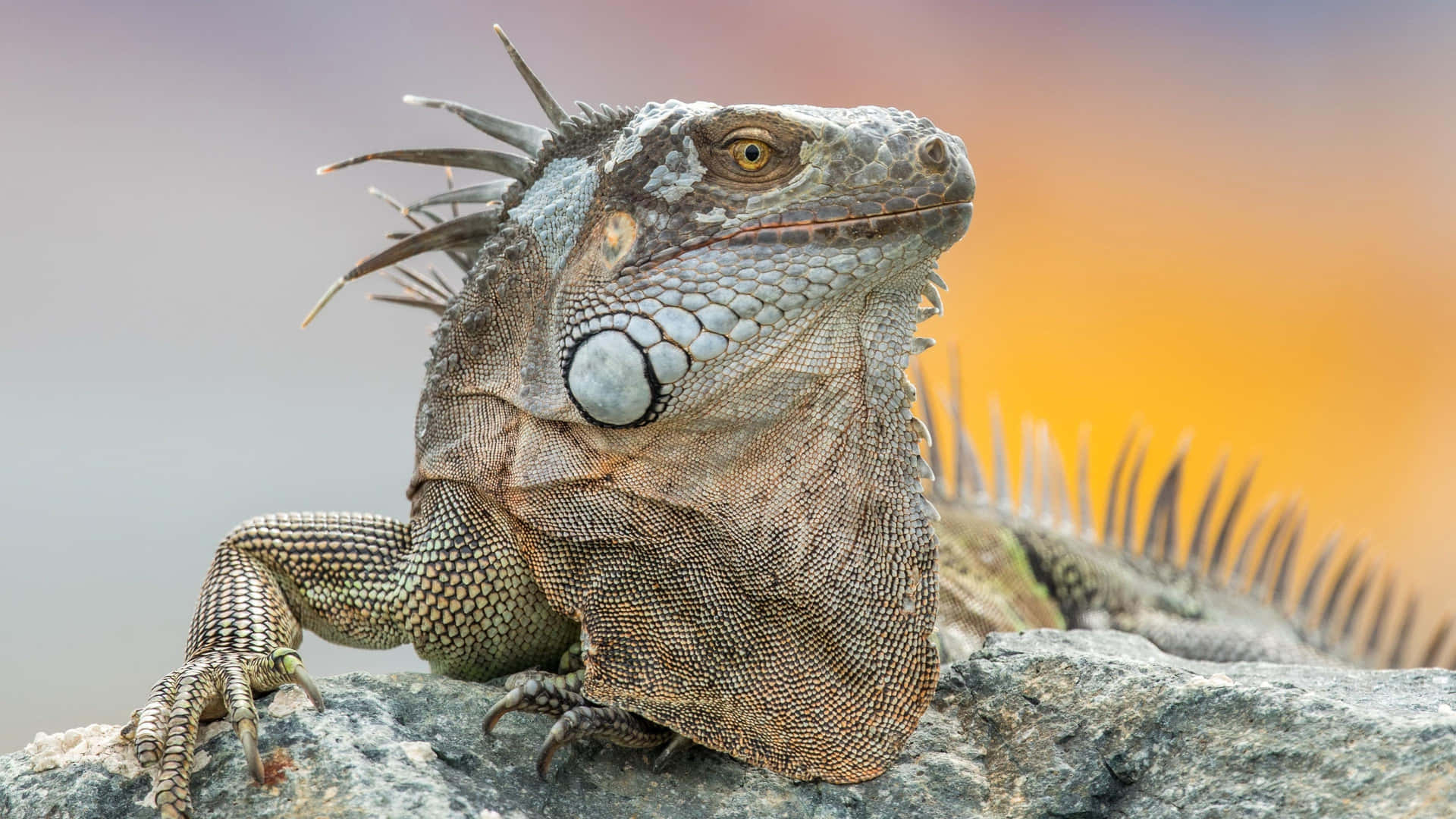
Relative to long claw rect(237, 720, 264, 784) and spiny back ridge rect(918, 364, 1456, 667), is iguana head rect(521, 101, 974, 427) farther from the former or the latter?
spiny back ridge rect(918, 364, 1456, 667)

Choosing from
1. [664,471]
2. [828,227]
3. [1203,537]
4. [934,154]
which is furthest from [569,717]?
[1203,537]

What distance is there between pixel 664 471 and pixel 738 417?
18 cm

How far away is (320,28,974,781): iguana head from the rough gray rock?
121 millimetres

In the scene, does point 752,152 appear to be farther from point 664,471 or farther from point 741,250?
point 664,471

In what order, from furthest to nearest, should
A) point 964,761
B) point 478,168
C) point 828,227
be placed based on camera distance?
point 478,168 → point 964,761 → point 828,227

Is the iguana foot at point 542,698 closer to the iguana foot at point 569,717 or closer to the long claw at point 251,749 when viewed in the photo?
the iguana foot at point 569,717

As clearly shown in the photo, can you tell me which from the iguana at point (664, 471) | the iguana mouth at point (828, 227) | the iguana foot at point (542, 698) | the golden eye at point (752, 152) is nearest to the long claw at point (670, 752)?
the iguana at point (664, 471)

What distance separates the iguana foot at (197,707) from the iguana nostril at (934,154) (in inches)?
55.0

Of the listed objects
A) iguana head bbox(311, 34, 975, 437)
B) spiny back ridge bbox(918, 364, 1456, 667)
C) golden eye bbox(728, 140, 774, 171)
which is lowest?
spiny back ridge bbox(918, 364, 1456, 667)

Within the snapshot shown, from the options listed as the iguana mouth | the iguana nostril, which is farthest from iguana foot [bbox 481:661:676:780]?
the iguana nostril

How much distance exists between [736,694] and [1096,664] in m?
0.70

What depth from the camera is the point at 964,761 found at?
2256 millimetres

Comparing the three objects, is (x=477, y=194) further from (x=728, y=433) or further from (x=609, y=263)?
(x=728, y=433)

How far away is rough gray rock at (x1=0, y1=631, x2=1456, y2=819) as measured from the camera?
1.83 metres
